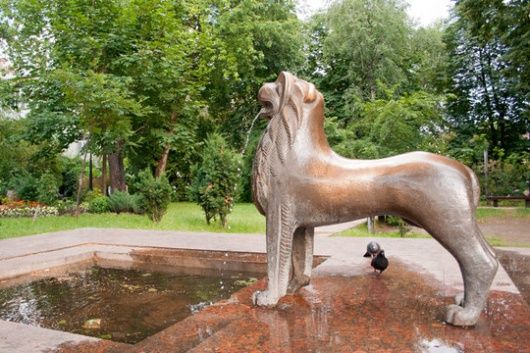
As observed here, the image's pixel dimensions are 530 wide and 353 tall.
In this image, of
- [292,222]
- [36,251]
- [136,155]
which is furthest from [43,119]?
[292,222]

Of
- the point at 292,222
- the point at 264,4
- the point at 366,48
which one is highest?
the point at 264,4

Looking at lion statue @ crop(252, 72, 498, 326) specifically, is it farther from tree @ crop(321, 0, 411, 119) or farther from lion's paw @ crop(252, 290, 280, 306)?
tree @ crop(321, 0, 411, 119)

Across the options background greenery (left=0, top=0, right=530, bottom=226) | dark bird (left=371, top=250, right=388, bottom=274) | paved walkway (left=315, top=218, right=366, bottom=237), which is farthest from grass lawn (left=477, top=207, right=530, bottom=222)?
dark bird (left=371, top=250, right=388, bottom=274)

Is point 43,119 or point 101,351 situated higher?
point 43,119

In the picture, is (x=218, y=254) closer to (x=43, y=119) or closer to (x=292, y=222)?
(x=292, y=222)

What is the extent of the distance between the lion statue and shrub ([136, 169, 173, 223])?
328 inches

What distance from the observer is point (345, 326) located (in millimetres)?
2641

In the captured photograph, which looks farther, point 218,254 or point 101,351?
point 218,254

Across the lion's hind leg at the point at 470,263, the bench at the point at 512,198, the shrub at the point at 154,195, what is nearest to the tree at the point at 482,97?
the bench at the point at 512,198

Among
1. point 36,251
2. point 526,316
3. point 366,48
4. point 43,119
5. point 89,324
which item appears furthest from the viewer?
point 366,48

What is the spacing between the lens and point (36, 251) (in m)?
6.43

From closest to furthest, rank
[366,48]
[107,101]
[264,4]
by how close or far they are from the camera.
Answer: [107,101], [366,48], [264,4]

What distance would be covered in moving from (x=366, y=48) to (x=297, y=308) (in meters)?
20.0

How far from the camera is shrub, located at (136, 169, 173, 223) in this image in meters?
11.2
